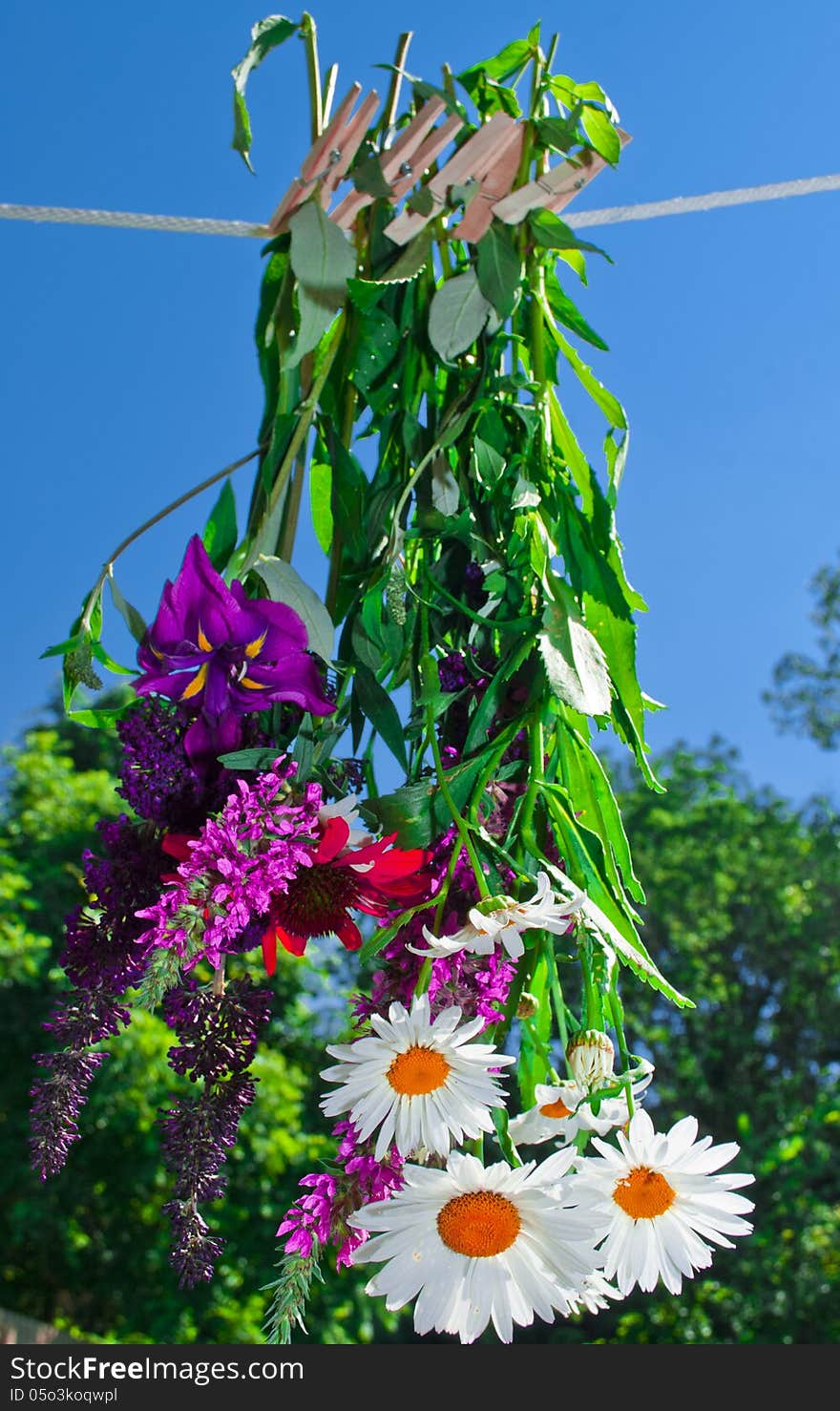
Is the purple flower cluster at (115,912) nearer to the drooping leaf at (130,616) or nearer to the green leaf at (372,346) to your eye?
the drooping leaf at (130,616)

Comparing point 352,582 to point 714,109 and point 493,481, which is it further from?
point 714,109

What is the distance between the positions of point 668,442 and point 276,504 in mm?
5027

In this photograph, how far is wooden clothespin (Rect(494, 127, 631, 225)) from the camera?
1.94 ft

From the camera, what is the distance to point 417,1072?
41 cm

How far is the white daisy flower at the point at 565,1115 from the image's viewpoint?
437 mm

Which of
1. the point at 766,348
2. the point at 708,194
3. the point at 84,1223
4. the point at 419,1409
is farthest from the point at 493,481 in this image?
the point at 766,348

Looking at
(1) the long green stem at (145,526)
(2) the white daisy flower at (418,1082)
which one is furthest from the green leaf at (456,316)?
(2) the white daisy flower at (418,1082)

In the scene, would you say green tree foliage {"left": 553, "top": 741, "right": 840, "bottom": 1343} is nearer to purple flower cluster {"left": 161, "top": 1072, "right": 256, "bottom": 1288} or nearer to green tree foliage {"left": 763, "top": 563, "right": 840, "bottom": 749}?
green tree foliage {"left": 763, "top": 563, "right": 840, "bottom": 749}

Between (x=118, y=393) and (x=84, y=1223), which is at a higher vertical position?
(x=118, y=393)

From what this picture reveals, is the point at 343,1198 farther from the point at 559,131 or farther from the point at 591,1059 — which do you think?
the point at 559,131

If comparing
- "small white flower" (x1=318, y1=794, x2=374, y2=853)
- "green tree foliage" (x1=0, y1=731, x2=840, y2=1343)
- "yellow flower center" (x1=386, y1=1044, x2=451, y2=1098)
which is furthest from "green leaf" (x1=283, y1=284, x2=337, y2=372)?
"green tree foliage" (x1=0, y1=731, x2=840, y2=1343)

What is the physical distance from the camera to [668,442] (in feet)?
17.5

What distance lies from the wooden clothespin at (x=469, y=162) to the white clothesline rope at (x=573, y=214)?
6 centimetres

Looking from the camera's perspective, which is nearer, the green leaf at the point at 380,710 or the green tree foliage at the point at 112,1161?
the green leaf at the point at 380,710
